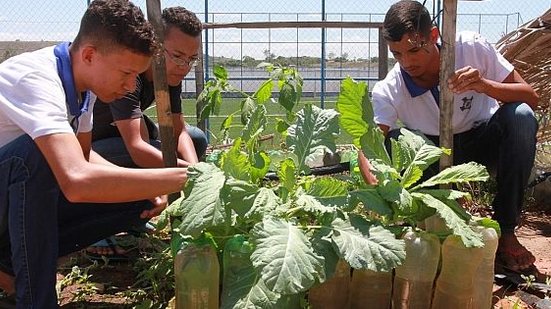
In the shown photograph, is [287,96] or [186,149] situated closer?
[186,149]

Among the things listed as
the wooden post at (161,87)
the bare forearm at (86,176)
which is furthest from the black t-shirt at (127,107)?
the bare forearm at (86,176)

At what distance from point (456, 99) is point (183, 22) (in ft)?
3.77

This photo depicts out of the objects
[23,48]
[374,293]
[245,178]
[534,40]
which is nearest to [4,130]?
[245,178]

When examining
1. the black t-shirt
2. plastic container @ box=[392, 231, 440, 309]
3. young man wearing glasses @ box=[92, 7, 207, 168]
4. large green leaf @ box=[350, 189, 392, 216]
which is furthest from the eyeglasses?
plastic container @ box=[392, 231, 440, 309]

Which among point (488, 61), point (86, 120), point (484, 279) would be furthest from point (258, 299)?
point (488, 61)

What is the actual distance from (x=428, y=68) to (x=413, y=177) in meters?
0.89

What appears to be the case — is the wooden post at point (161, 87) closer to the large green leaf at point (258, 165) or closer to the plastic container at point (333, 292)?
the large green leaf at point (258, 165)

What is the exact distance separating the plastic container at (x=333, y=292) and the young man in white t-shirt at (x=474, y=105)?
44cm

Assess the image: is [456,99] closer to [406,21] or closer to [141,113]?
[406,21]

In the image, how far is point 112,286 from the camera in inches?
91.5

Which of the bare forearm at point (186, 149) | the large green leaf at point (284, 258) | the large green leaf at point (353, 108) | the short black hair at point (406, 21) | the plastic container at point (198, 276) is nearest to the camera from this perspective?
the large green leaf at point (284, 258)

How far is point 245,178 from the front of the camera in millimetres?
1717

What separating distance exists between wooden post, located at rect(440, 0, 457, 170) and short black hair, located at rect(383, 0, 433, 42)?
0.33 metres

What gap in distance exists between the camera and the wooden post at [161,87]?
1.91 metres
